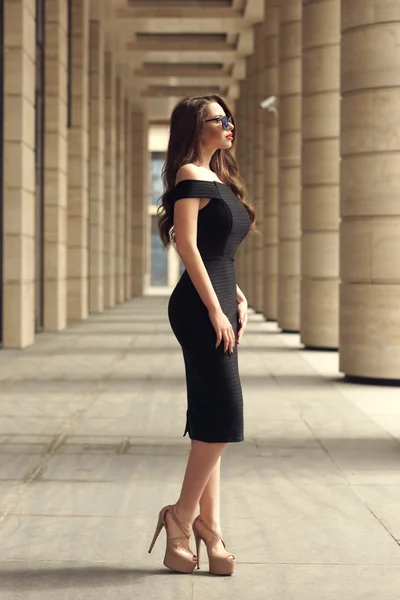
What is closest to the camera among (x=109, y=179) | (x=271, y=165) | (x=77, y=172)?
(x=77, y=172)

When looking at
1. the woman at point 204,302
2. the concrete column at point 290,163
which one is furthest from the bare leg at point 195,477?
the concrete column at point 290,163

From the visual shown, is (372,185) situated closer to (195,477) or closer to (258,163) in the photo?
(195,477)

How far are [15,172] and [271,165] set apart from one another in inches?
482

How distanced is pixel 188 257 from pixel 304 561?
1607mm

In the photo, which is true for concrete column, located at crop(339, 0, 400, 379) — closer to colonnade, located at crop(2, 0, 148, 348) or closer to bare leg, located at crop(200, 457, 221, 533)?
colonnade, located at crop(2, 0, 148, 348)

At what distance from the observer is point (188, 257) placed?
15.9 feet

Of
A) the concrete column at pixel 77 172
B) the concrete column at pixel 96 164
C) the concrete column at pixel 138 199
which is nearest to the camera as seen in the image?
the concrete column at pixel 77 172

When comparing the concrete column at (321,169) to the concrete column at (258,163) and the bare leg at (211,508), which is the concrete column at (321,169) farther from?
the concrete column at (258,163)

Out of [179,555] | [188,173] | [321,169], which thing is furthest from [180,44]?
[179,555]

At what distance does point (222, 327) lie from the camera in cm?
484

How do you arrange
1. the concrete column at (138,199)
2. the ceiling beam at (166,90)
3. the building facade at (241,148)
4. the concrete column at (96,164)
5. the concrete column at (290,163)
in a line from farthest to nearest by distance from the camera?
the concrete column at (138,199) → the ceiling beam at (166,90) → the concrete column at (96,164) → the concrete column at (290,163) → the building facade at (241,148)

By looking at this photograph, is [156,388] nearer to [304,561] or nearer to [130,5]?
[304,561]

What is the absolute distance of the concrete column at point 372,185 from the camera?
44.7ft

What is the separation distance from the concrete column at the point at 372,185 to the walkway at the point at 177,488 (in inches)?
27.2
